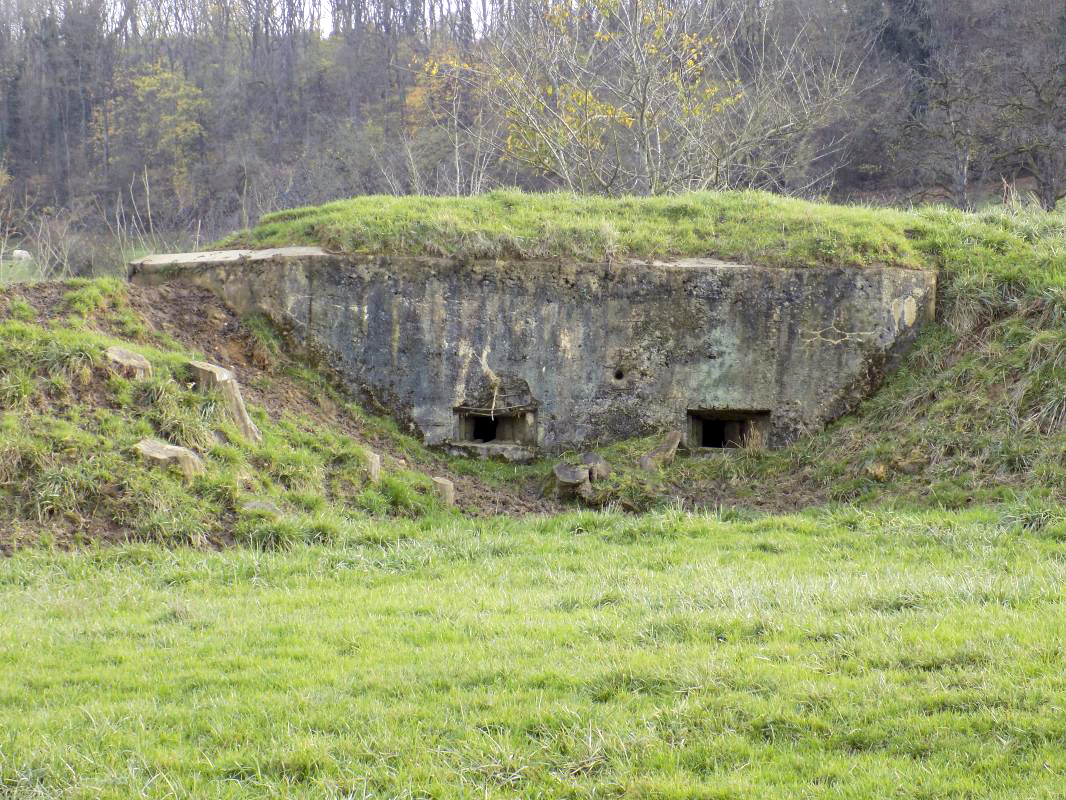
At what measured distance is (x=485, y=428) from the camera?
40.5 feet

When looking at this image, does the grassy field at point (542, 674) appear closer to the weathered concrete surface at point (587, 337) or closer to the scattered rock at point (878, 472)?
the scattered rock at point (878, 472)

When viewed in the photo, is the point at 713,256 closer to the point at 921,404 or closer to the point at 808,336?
the point at 808,336

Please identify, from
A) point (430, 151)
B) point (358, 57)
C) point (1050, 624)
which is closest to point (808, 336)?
point (1050, 624)

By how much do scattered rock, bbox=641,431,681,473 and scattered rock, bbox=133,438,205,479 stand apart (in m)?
4.38

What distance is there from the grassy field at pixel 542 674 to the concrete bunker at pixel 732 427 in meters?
3.60

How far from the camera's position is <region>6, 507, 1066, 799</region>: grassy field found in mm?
4047

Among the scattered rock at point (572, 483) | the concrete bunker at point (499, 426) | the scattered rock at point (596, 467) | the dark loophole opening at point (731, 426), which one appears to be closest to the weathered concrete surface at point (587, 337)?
the concrete bunker at point (499, 426)

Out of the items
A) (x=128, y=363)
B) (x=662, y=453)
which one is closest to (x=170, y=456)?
(x=128, y=363)

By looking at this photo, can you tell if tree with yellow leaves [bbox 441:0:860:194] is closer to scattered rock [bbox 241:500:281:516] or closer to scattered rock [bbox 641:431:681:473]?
scattered rock [bbox 641:431:681:473]

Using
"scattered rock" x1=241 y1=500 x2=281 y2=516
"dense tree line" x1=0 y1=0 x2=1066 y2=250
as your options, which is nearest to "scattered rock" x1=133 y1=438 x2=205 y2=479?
"scattered rock" x1=241 y1=500 x2=281 y2=516

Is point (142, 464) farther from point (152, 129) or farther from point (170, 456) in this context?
point (152, 129)

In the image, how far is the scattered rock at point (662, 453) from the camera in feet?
35.3

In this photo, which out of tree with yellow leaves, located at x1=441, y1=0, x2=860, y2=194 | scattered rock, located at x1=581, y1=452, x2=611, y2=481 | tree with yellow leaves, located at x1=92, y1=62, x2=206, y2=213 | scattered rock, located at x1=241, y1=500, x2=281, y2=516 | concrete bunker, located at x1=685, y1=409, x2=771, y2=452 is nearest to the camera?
scattered rock, located at x1=241, y1=500, x2=281, y2=516

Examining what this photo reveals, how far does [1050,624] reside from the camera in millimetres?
5211
